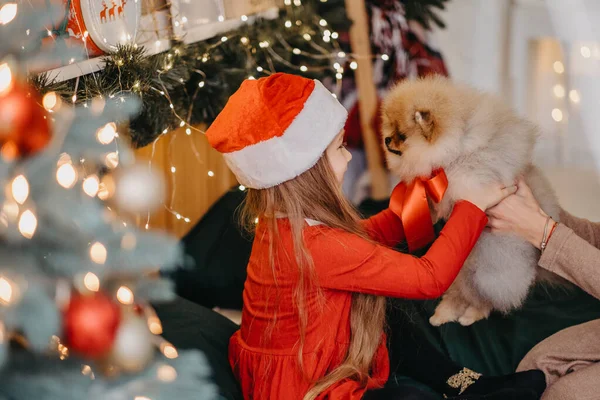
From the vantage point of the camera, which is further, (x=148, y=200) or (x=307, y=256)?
(x=307, y=256)

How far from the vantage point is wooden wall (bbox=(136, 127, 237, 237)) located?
6.98ft

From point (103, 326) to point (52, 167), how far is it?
26cm

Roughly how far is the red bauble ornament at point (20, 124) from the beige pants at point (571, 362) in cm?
116

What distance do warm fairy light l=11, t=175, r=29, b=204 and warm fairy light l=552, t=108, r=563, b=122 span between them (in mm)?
2753

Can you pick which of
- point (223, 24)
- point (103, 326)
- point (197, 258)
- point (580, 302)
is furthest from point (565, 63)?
point (103, 326)

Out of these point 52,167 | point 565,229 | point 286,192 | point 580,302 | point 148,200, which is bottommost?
point 580,302

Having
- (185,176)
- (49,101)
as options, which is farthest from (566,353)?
(185,176)

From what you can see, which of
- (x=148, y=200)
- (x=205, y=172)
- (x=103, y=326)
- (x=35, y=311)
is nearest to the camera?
(x=35, y=311)

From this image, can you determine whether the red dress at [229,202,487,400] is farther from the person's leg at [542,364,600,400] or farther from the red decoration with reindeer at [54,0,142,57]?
the red decoration with reindeer at [54,0,142,57]

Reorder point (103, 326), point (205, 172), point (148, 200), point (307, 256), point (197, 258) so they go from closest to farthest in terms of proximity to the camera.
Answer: point (103, 326) < point (148, 200) < point (307, 256) < point (197, 258) < point (205, 172)

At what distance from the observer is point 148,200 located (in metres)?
1.13

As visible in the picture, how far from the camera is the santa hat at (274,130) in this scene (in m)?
1.25

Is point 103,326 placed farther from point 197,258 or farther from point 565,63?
point 565,63

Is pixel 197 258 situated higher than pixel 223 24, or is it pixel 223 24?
pixel 223 24
